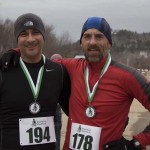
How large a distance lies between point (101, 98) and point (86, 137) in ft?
1.34

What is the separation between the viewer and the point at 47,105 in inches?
174

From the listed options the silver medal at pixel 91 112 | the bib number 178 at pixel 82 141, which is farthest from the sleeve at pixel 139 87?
the bib number 178 at pixel 82 141

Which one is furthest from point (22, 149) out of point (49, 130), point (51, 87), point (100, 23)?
point (100, 23)

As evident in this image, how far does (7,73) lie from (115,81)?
106 cm

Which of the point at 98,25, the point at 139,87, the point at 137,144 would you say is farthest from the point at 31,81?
the point at 137,144

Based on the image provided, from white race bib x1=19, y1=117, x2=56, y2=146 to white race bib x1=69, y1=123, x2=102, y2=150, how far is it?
0.27 meters

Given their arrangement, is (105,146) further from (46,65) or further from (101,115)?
(46,65)

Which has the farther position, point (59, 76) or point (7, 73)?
point (59, 76)

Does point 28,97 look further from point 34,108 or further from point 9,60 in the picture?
point 9,60

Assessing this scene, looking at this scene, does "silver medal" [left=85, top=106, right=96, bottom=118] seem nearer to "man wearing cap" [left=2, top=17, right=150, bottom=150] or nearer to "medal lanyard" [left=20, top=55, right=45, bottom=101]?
"man wearing cap" [left=2, top=17, right=150, bottom=150]

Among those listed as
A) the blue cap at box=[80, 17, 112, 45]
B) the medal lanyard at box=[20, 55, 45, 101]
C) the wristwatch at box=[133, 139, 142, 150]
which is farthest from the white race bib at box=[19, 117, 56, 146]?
the blue cap at box=[80, 17, 112, 45]

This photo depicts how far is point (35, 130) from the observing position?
4.31 metres

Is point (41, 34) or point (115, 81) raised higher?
point (41, 34)

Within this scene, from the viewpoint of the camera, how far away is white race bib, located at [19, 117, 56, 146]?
4281mm
